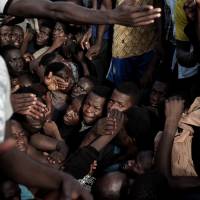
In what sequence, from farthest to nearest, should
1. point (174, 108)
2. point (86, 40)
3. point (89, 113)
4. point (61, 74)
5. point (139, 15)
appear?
point (86, 40)
point (61, 74)
point (89, 113)
point (174, 108)
point (139, 15)

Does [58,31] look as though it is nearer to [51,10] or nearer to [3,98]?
[51,10]

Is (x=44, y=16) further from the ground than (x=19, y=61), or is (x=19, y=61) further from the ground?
(x=44, y=16)

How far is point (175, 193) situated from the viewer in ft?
10.7

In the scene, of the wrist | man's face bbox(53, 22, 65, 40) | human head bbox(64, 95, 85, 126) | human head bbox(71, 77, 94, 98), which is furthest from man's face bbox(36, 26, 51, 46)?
the wrist

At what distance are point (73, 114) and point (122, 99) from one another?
40 centimetres

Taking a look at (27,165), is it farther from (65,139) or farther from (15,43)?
(15,43)

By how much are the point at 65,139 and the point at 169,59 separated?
1.05 m

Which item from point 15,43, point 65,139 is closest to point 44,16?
point 65,139

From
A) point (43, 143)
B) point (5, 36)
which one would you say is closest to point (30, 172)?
point (43, 143)

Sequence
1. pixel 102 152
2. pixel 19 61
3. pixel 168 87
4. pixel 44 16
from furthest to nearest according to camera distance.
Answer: pixel 19 61
pixel 168 87
pixel 102 152
pixel 44 16

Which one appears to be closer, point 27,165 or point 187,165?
point 27,165

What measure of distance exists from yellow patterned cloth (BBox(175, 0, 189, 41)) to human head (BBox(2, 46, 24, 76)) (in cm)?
180

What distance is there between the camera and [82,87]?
4.70 m

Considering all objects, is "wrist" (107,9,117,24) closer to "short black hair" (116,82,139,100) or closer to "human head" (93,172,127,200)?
"human head" (93,172,127,200)
